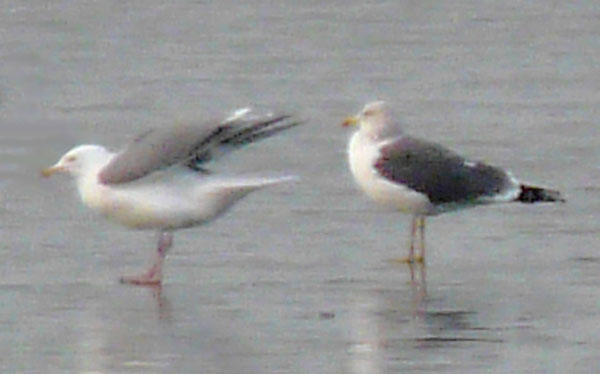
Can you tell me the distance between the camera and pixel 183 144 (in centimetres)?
1038

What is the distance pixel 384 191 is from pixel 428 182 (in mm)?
235

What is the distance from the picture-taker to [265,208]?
11914 millimetres

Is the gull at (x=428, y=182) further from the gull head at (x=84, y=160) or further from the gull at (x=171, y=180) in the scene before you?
the gull head at (x=84, y=160)

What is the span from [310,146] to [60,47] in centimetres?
442

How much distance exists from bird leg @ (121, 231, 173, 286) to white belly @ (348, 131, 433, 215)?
1.25 meters

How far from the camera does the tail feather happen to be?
11.2 meters

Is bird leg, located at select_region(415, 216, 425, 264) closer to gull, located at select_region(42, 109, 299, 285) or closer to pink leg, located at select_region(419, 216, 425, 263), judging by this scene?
pink leg, located at select_region(419, 216, 425, 263)

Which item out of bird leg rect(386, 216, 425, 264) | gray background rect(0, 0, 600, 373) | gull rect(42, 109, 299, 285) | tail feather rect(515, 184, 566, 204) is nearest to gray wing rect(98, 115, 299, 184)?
gull rect(42, 109, 299, 285)

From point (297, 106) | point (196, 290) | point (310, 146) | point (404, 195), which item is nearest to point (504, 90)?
point (297, 106)

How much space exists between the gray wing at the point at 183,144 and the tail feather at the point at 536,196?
1.42 meters

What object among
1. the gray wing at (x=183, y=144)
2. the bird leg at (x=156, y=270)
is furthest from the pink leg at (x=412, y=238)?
the bird leg at (x=156, y=270)

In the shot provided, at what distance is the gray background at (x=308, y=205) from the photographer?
8.86 m

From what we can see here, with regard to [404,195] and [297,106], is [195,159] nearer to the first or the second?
[404,195]

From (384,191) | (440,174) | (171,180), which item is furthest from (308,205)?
(171,180)
